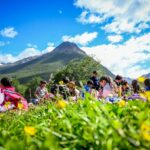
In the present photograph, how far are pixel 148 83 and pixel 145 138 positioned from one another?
563cm

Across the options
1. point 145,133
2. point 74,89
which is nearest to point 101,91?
point 74,89

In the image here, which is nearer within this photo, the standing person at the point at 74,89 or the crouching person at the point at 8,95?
the standing person at the point at 74,89

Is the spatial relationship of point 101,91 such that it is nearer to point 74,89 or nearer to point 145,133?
point 74,89

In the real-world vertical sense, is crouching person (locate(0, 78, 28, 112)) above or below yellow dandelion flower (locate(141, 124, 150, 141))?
above

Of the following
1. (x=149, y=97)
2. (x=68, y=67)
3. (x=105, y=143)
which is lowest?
(x=105, y=143)

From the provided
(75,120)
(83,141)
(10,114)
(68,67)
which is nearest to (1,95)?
(10,114)

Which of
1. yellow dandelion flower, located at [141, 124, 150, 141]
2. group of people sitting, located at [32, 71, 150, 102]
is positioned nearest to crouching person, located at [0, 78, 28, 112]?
group of people sitting, located at [32, 71, 150, 102]

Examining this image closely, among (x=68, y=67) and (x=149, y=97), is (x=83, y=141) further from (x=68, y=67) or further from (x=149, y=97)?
(x=68, y=67)

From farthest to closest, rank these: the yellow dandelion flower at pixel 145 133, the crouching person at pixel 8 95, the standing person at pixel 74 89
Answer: the crouching person at pixel 8 95
the standing person at pixel 74 89
the yellow dandelion flower at pixel 145 133

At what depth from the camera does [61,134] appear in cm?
333

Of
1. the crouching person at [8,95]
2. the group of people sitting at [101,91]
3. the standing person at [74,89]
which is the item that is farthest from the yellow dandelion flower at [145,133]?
A: the crouching person at [8,95]

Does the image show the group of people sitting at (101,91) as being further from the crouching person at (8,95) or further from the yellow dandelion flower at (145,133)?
the yellow dandelion flower at (145,133)

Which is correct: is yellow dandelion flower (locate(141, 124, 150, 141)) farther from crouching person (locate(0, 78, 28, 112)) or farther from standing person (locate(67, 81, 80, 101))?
crouching person (locate(0, 78, 28, 112))

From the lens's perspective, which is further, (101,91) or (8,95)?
(8,95)
